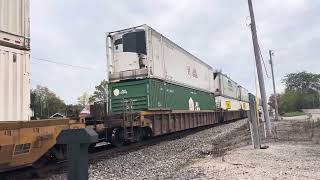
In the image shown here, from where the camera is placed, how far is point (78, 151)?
11.5 ft

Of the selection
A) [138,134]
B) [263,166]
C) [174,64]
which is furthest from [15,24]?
[174,64]

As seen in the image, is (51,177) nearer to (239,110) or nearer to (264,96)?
(264,96)

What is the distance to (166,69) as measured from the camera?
18.5 m

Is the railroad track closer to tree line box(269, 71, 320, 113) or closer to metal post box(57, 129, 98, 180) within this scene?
metal post box(57, 129, 98, 180)

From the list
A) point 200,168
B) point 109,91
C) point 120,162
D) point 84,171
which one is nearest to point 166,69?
point 109,91

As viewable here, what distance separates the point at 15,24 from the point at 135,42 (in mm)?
8355

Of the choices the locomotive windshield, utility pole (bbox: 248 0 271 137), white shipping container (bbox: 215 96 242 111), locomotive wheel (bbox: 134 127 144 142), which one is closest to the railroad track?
locomotive wheel (bbox: 134 127 144 142)

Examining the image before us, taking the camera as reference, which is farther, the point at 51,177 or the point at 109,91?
the point at 109,91

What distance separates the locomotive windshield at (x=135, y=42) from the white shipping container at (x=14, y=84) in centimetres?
797

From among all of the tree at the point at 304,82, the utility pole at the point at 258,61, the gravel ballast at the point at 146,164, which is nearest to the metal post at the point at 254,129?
the gravel ballast at the point at 146,164

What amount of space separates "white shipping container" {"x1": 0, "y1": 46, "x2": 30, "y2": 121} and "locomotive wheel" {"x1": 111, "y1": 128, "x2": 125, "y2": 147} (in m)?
5.75

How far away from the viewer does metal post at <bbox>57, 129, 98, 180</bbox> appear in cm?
348

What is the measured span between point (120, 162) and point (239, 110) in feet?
113

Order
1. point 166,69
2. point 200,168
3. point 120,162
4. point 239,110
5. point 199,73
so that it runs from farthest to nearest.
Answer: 1. point 239,110
2. point 199,73
3. point 166,69
4. point 120,162
5. point 200,168
